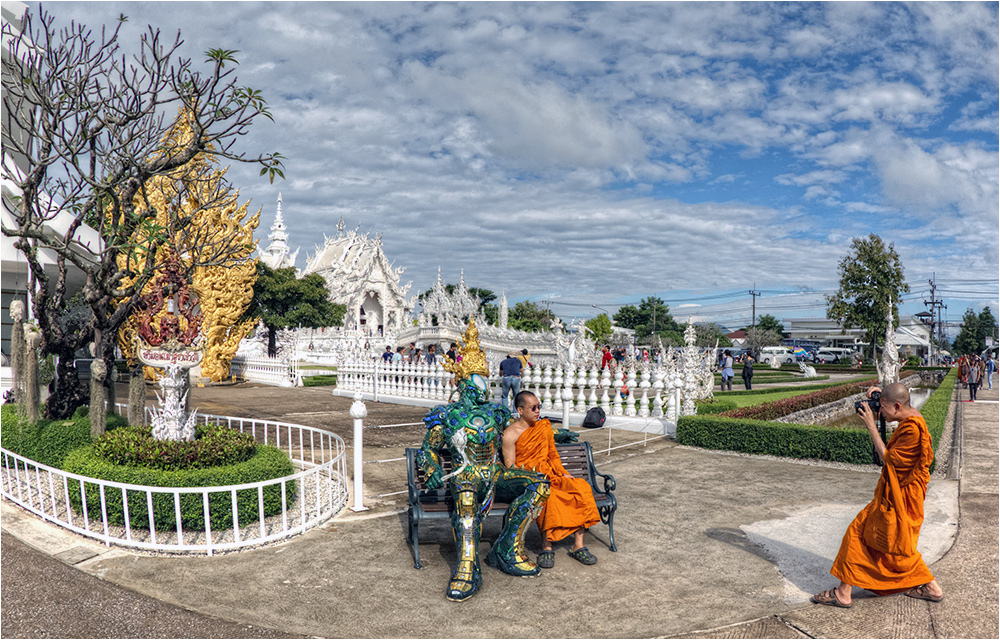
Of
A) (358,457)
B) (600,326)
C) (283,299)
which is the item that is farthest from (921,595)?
(600,326)

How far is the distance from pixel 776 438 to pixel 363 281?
124ft

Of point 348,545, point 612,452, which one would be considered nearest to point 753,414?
point 612,452

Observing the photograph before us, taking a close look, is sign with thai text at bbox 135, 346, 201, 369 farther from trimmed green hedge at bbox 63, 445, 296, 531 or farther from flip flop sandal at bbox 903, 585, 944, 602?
flip flop sandal at bbox 903, 585, 944, 602

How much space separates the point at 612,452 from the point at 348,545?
566cm

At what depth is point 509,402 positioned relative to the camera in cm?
1306

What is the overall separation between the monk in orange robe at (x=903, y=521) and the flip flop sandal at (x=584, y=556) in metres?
1.72

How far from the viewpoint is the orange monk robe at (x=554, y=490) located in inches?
205

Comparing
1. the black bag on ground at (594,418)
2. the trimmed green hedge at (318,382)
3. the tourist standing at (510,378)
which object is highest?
the tourist standing at (510,378)

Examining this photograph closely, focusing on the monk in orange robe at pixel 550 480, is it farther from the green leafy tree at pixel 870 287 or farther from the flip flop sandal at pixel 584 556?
the green leafy tree at pixel 870 287

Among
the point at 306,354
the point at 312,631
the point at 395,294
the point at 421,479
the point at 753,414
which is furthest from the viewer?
the point at 395,294

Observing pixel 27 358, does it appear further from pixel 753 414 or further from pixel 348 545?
pixel 753 414

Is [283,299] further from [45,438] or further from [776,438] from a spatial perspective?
[776,438]

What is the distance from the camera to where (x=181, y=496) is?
5.81 metres

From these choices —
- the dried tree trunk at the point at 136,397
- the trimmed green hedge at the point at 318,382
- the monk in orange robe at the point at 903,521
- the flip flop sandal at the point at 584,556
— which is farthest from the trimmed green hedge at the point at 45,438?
the trimmed green hedge at the point at 318,382
